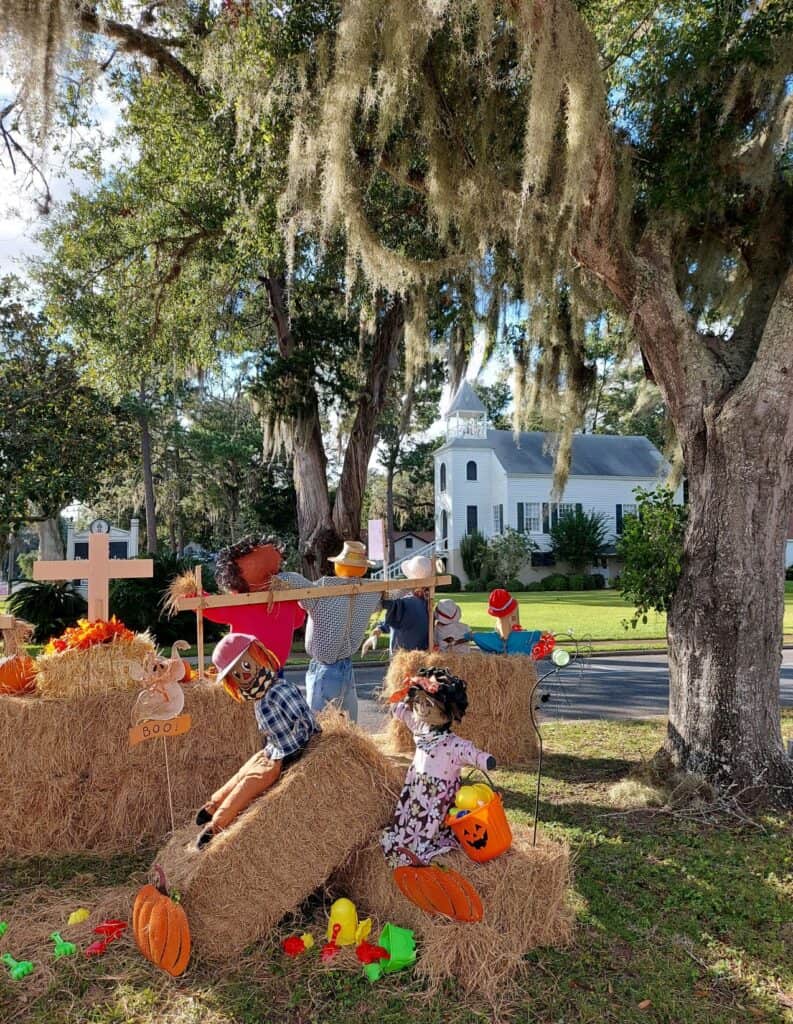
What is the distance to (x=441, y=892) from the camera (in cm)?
284

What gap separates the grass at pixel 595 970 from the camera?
256 centimetres

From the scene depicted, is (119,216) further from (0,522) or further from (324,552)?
(0,522)

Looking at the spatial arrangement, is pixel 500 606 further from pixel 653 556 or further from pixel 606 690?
pixel 606 690

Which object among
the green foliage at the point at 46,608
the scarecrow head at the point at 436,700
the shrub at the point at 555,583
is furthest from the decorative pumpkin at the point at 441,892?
the shrub at the point at 555,583

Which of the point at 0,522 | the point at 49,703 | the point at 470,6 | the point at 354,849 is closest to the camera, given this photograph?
the point at 354,849

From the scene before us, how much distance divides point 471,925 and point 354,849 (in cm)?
62

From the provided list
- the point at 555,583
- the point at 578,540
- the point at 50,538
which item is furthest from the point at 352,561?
the point at 578,540

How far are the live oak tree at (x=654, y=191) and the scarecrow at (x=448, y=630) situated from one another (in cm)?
161

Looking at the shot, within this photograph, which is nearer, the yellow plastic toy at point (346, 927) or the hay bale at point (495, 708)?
the yellow plastic toy at point (346, 927)

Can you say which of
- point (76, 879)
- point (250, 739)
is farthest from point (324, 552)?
point (76, 879)

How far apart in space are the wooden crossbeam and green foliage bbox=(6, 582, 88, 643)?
964 centimetres

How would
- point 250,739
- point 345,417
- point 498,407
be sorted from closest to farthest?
point 250,739 → point 345,417 → point 498,407

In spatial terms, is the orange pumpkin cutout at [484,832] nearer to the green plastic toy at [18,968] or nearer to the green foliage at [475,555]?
the green plastic toy at [18,968]

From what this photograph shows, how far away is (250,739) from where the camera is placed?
453cm
